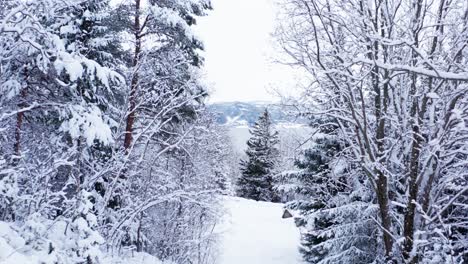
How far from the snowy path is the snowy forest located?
174 inches

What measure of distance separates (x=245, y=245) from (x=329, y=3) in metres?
16.8

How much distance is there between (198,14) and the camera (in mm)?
11031

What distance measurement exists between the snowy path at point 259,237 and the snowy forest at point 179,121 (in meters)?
4.41

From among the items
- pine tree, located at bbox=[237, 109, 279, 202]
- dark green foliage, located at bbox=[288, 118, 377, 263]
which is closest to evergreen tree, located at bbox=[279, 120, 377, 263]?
dark green foliage, located at bbox=[288, 118, 377, 263]

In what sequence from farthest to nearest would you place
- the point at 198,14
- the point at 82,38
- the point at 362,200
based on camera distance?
the point at 362,200 → the point at 198,14 → the point at 82,38

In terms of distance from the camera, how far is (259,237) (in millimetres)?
24125

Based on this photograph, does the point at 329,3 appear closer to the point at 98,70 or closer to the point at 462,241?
the point at 98,70

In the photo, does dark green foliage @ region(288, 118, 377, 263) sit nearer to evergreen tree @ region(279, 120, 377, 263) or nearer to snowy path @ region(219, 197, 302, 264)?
evergreen tree @ region(279, 120, 377, 263)

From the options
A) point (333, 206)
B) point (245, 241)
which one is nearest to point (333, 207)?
point (333, 206)

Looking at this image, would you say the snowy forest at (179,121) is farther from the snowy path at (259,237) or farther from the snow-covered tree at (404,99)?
the snowy path at (259,237)

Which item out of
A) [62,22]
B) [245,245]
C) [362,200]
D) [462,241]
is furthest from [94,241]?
[245,245]

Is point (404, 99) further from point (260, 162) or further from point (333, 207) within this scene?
point (260, 162)

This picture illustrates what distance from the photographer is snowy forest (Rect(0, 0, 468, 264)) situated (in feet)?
17.5

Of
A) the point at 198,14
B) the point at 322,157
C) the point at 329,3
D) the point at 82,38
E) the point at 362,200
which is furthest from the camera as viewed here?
the point at 322,157
